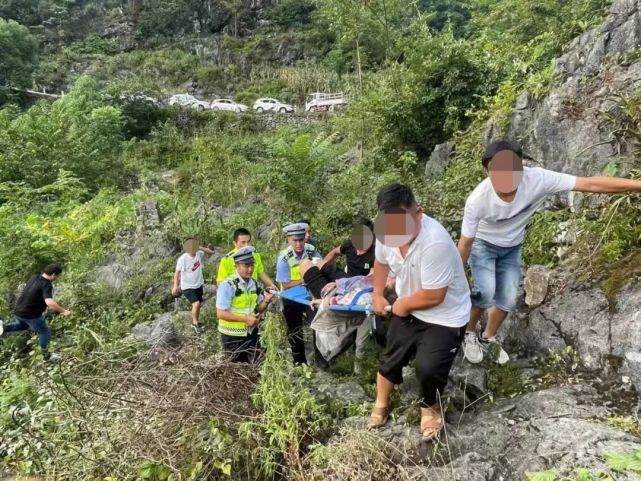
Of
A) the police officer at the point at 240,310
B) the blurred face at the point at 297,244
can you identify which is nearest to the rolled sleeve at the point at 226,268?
the police officer at the point at 240,310

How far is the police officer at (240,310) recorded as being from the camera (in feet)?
13.9

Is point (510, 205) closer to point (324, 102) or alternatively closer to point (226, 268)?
point (226, 268)

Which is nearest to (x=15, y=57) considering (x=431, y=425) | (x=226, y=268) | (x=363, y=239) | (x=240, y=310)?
(x=226, y=268)

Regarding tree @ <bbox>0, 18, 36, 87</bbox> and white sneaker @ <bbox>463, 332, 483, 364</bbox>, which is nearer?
white sneaker @ <bbox>463, 332, 483, 364</bbox>

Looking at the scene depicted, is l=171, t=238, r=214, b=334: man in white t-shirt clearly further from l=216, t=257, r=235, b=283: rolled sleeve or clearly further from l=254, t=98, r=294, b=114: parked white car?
l=254, t=98, r=294, b=114: parked white car

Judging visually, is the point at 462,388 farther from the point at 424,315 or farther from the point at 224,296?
the point at 224,296

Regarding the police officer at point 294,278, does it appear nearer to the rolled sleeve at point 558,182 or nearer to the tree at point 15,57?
the rolled sleeve at point 558,182

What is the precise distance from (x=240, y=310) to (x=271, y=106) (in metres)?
25.5

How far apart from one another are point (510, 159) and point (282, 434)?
2.22 metres

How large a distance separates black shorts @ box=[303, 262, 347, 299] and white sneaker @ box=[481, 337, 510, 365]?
1.33 m

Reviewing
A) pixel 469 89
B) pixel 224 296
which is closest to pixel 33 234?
pixel 224 296

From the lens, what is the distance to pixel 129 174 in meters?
17.0

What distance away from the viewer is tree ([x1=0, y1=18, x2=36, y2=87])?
88.9 ft

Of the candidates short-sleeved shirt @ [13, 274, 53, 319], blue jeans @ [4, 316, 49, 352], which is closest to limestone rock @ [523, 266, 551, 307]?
short-sleeved shirt @ [13, 274, 53, 319]
